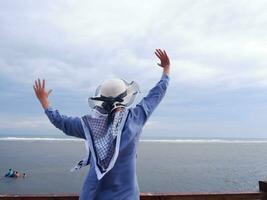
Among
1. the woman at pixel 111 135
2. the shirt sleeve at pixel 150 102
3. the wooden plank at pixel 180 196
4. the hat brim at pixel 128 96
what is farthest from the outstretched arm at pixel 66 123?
the wooden plank at pixel 180 196

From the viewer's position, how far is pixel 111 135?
106 inches

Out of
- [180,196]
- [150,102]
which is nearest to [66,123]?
[150,102]

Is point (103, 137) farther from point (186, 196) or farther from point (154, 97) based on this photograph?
point (186, 196)

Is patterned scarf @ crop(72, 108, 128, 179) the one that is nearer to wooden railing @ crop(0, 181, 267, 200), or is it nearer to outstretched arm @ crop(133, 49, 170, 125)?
outstretched arm @ crop(133, 49, 170, 125)

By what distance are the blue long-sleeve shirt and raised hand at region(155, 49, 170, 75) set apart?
0.51 metres

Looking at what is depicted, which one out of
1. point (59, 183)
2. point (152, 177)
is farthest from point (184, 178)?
point (59, 183)

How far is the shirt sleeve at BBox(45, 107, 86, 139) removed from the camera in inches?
112

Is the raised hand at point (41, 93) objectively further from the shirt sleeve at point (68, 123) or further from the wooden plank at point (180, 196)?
the wooden plank at point (180, 196)

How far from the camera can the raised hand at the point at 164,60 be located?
3247 millimetres

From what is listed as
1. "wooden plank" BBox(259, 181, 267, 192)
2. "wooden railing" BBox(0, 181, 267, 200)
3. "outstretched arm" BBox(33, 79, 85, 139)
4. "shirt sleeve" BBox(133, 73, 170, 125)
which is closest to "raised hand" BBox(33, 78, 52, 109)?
"outstretched arm" BBox(33, 79, 85, 139)

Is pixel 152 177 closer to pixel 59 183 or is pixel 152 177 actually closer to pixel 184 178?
pixel 184 178

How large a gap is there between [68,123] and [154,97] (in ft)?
2.22

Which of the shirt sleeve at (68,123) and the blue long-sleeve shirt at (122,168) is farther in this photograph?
the shirt sleeve at (68,123)

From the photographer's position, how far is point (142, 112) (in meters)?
2.84
